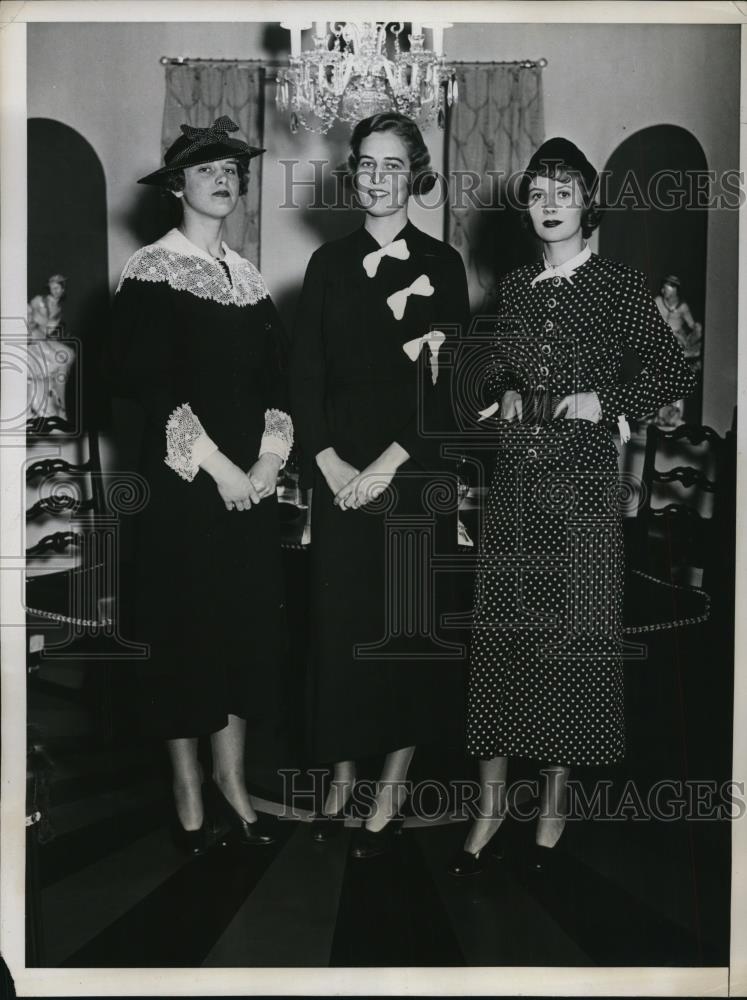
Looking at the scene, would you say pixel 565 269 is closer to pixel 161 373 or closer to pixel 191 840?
pixel 161 373

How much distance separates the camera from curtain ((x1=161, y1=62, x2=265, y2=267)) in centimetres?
207

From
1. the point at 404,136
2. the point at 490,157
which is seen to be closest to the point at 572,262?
the point at 490,157

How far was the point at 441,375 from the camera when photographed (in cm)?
207

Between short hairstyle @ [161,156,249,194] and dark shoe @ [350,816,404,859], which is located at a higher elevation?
short hairstyle @ [161,156,249,194]

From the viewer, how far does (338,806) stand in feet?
6.95

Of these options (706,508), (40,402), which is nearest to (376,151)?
(40,402)

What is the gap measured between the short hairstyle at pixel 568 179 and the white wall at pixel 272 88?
0.07 metres

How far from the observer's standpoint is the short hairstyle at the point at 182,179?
2062mm

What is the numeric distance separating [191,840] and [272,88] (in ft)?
5.70

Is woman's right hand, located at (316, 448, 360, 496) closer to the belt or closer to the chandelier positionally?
the belt

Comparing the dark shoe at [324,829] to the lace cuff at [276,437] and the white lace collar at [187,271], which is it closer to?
the lace cuff at [276,437]

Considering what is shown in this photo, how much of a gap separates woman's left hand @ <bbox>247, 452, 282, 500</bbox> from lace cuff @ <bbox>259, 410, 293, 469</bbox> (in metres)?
0.01

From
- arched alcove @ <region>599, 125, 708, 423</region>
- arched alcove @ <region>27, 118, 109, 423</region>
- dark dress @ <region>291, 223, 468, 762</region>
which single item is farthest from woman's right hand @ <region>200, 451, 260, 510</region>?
arched alcove @ <region>599, 125, 708, 423</region>

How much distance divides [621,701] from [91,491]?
1.31 m
